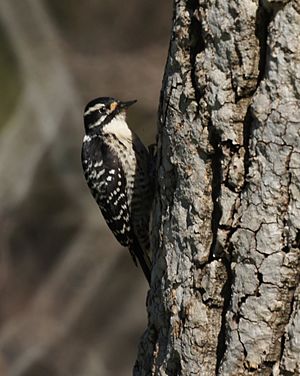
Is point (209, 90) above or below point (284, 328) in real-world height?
above

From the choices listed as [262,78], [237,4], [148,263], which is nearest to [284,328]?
[262,78]

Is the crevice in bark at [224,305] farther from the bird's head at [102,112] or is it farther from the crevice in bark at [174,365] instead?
the bird's head at [102,112]

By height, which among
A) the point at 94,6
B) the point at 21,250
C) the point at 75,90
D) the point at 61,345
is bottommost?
the point at 61,345

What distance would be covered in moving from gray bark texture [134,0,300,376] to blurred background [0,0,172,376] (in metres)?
5.05

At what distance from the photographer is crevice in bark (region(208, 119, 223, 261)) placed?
13.5 ft

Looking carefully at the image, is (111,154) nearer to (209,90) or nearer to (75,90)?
(209,90)

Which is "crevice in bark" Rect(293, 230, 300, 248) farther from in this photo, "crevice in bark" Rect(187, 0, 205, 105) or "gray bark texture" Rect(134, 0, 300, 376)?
"crevice in bark" Rect(187, 0, 205, 105)

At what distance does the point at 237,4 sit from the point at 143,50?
18.4 ft

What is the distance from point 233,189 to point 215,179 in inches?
4.9

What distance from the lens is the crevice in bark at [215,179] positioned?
413 centimetres

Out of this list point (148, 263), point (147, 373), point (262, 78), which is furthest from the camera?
point (148, 263)

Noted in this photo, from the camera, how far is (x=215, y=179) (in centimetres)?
417

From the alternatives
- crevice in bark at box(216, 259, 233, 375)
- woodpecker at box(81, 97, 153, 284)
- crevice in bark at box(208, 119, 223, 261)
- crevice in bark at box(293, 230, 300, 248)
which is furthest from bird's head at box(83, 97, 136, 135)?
crevice in bark at box(293, 230, 300, 248)

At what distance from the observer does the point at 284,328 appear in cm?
400
